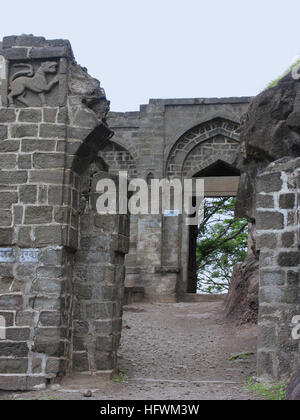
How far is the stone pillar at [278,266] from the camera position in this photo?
6.51 m

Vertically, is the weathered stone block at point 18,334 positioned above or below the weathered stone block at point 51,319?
below

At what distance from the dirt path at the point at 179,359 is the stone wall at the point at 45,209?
21.1 inches

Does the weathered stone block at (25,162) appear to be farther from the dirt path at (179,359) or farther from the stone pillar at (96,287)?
the dirt path at (179,359)

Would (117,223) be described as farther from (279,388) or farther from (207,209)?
(207,209)

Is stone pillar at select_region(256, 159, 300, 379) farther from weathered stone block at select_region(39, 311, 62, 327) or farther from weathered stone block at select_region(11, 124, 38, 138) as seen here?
weathered stone block at select_region(11, 124, 38, 138)

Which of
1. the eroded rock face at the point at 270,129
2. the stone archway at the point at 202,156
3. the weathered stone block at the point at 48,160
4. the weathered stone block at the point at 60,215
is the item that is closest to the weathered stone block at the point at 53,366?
the weathered stone block at the point at 60,215

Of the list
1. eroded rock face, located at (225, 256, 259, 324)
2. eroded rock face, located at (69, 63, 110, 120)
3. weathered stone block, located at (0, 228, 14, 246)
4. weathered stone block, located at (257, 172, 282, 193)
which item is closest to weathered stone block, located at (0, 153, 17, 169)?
weathered stone block, located at (0, 228, 14, 246)

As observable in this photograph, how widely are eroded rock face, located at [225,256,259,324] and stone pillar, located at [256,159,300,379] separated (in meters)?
4.04

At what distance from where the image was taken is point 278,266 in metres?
6.67

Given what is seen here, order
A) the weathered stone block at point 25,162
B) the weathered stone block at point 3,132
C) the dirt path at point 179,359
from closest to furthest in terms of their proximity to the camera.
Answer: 1. the dirt path at point 179,359
2. the weathered stone block at point 25,162
3. the weathered stone block at point 3,132

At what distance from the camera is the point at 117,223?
735 centimetres

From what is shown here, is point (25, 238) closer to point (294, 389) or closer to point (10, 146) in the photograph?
point (10, 146)

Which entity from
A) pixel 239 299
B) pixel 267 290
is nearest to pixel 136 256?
pixel 239 299

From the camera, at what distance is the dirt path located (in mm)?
6453
